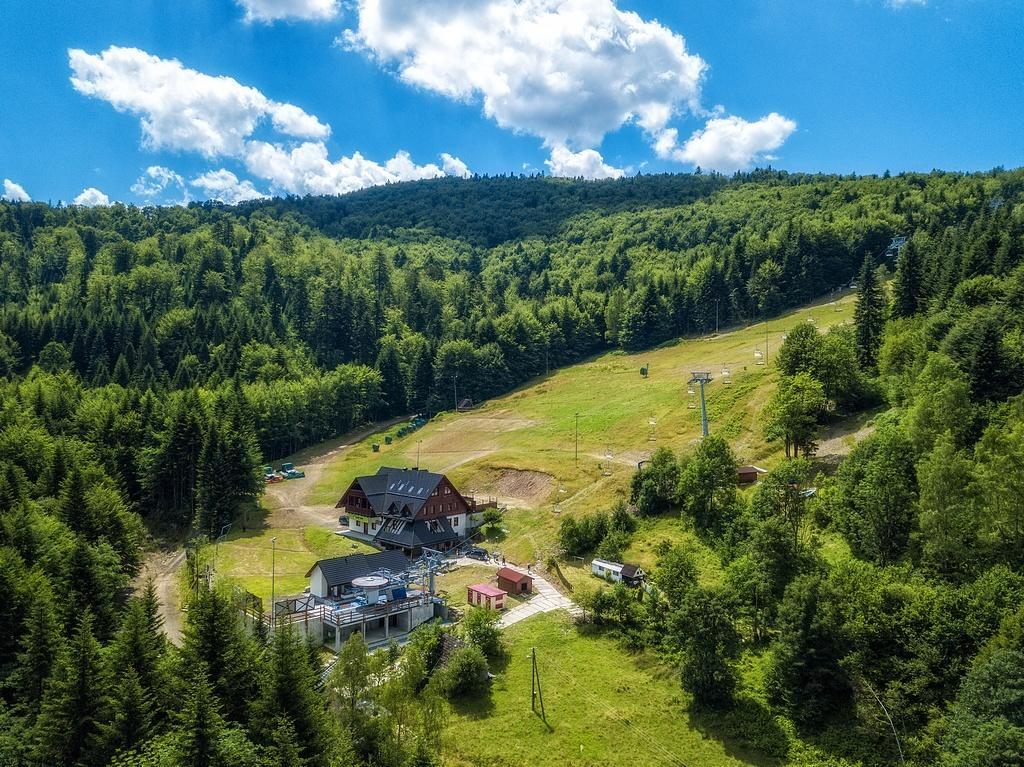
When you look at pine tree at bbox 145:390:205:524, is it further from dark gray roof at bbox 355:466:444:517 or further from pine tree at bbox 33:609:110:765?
pine tree at bbox 33:609:110:765

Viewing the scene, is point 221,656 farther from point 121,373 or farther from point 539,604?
point 121,373

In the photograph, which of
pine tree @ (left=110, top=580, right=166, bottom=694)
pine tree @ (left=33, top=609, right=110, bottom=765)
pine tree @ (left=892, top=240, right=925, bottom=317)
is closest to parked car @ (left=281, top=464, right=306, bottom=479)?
pine tree @ (left=110, top=580, right=166, bottom=694)

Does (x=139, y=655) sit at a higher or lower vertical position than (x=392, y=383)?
lower

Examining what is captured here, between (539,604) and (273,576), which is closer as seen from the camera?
(539,604)

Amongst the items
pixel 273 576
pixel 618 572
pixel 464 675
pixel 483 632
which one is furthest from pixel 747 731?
pixel 273 576

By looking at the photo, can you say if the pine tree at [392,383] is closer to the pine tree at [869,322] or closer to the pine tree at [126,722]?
the pine tree at [869,322]

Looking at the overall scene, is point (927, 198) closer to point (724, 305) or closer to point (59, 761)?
point (724, 305)

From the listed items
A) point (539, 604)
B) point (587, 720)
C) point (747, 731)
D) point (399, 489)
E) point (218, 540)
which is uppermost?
point (399, 489)

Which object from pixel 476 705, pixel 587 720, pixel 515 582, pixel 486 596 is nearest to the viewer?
pixel 587 720
